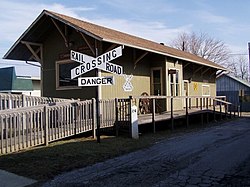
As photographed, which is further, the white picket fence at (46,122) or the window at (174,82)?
the window at (174,82)

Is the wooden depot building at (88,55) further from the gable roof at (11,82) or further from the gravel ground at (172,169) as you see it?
the gable roof at (11,82)

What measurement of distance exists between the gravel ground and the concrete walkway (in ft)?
1.45

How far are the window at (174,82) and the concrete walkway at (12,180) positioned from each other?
1355 cm

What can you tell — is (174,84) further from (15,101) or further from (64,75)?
(15,101)

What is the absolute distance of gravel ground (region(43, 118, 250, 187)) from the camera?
658 centimetres

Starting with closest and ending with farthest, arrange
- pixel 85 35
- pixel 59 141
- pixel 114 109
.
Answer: pixel 59 141 < pixel 114 109 < pixel 85 35

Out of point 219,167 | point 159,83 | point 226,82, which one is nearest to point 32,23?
point 159,83

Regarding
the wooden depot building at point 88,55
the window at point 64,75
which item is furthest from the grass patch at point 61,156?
the window at point 64,75

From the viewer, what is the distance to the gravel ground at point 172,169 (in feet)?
21.6

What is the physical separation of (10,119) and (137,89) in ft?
31.1

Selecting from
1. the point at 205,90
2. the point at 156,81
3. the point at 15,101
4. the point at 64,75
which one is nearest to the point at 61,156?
the point at 15,101

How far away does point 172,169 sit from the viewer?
303 inches

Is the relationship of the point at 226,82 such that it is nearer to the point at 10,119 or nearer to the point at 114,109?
the point at 114,109

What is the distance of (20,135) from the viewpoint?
A: 391 inches
